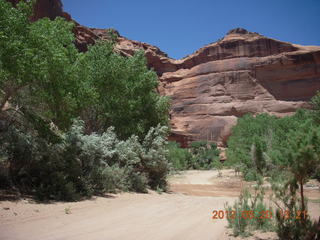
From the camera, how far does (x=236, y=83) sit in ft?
183

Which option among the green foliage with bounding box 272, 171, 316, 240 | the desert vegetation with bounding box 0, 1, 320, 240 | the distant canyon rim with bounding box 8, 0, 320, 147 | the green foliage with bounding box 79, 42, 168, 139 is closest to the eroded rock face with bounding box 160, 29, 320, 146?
the distant canyon rim with bounding box 8, 0, 320, 147

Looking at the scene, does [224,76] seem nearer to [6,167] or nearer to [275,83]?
[275,83]

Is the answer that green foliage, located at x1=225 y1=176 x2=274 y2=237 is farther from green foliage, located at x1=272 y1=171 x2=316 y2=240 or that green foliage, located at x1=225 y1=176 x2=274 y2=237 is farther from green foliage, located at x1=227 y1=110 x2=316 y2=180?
green foliage, located at x1=227 y1=110 x2=316 y2=180

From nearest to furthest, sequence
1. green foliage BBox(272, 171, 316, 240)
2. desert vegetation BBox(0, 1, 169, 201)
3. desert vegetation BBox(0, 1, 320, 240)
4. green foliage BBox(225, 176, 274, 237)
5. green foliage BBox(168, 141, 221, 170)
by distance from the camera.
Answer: green foliage BBox(272, 171, 316, 240)
desert vegetation BBox(0, 1, 320, 240)
green foliage BBox(225, 176, 274, 237)
desert vegetation BBox(0, 1, 169, 201)
green foliage BBox(168, 141, 221, 170)

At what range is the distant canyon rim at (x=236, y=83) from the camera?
52188mm

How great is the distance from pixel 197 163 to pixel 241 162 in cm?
1914

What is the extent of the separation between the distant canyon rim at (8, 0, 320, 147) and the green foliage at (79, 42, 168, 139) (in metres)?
35.0

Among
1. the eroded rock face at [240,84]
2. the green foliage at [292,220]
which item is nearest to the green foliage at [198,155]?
the eroded rock face at [240,84]

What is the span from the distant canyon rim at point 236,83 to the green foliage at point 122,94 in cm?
3497

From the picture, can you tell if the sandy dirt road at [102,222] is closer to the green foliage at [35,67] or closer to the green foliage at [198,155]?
the green foliage at [35,67]

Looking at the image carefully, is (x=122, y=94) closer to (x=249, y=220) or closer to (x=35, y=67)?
(x=35, y=67)

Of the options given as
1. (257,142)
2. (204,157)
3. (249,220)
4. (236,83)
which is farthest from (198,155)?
(249,220)

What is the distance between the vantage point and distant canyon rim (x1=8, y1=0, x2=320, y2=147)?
5219cm

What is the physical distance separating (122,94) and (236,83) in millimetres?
43885
